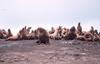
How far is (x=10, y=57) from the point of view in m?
14.0

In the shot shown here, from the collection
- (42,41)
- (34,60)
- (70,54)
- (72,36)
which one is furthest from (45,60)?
(72,36)

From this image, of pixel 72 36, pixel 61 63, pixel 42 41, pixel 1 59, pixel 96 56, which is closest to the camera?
pixel 61 63

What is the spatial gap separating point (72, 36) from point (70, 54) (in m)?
11.0

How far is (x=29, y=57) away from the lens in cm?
1409

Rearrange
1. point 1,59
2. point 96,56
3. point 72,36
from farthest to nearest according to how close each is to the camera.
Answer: point 72,36 → point 96,56 → point 1,59

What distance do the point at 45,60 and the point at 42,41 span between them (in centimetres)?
802

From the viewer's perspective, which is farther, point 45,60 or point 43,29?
point 43,29

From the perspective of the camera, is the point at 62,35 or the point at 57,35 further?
the point at 62,35

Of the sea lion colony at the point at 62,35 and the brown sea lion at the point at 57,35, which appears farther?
the brown sea lion at the point at 57,35

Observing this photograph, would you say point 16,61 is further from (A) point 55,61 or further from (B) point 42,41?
(B) point 42,41

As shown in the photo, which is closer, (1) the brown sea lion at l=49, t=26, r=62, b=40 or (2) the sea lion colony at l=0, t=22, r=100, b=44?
(2) the sea lion colony at l=0, t=22, r=100, b=44

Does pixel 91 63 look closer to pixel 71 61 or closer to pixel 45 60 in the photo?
pixel 71 61

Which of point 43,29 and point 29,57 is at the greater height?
point 43,29

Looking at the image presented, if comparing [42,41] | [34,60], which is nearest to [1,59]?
[34,60]
